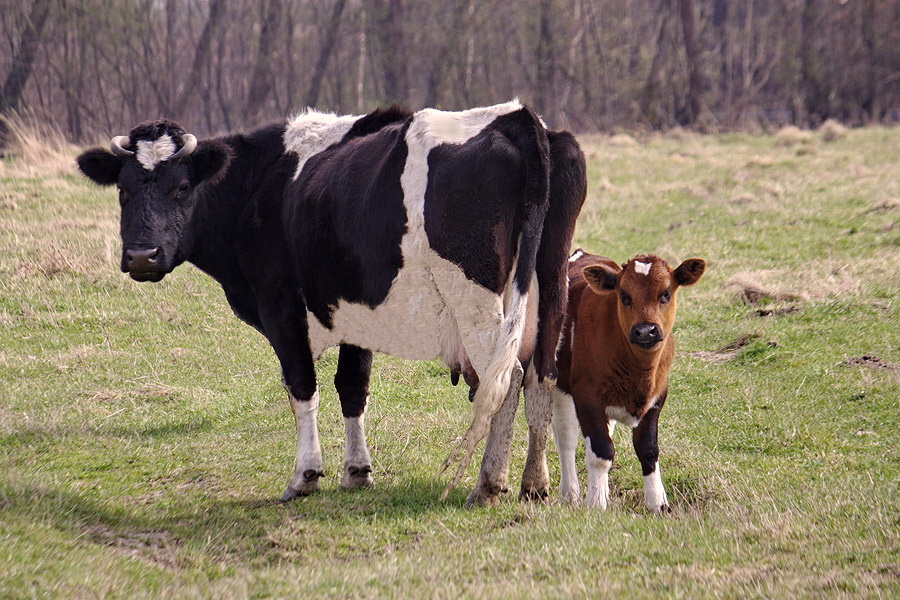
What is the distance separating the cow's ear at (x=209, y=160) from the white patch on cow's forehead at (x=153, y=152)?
188 mm

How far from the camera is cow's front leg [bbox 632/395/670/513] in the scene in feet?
19.8

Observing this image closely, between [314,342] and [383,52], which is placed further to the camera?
[383,52]

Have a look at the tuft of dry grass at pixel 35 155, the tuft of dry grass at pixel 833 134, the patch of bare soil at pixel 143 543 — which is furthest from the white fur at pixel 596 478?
the tuft of dry grass at pixel 833 134

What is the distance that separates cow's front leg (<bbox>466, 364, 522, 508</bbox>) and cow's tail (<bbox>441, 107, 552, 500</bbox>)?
1.01 ft

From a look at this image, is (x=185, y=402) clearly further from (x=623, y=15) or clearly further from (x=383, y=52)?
(x=623, y=15)

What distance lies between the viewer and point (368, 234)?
596 cm

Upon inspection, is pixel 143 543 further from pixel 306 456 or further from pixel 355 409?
pixel 355 409

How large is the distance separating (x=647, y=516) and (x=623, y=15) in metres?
38.8

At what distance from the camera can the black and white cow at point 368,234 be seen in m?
5.62

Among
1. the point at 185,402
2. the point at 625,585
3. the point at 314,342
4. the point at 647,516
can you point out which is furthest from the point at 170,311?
the point at 625,585

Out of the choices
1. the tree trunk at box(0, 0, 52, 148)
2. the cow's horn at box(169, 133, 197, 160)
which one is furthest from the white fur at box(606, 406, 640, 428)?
the tree trunk at box(0, 0, 52, 148)

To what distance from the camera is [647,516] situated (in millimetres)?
5648

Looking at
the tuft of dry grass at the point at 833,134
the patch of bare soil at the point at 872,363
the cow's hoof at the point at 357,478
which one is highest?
the cow's hoof at the point at 357,478

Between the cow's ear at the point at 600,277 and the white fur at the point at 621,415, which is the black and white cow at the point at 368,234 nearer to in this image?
the cow's ear at the point at 600,277
